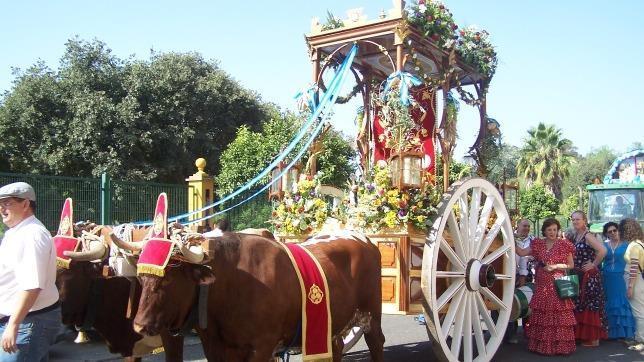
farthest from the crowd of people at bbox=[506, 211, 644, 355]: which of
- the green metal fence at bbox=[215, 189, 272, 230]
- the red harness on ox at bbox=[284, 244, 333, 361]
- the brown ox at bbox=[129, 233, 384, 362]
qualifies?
the green metal fence at bbox=[215, 189, 272, 230]

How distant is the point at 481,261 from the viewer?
609 cm

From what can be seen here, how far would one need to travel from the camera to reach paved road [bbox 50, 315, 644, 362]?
22.6 ft

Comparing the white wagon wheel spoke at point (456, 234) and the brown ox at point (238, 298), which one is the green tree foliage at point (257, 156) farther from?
the brown ox at point (238, 298)

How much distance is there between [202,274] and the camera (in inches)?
149

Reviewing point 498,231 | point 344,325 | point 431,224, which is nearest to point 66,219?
point 344,325

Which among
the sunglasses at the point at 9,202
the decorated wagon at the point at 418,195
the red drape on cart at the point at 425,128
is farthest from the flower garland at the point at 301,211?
the sunglasses at the point at 9,202

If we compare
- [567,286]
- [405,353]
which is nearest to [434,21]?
[567,286]

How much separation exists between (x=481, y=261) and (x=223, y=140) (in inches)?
667

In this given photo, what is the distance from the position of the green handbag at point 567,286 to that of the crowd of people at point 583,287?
0.01m

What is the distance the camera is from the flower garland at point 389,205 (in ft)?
18.8

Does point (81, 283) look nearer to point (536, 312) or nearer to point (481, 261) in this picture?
point (481, 261)

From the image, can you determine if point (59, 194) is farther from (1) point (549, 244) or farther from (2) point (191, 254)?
(1) point (549, 244)

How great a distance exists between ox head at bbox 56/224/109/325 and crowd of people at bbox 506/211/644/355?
191 inches

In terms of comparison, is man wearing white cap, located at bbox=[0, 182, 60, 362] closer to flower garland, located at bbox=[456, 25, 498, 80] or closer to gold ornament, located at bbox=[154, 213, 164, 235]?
gold ornament, located at bbox=[154, 213, 164, 235]
